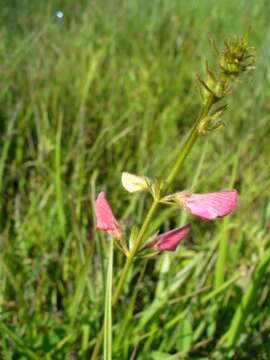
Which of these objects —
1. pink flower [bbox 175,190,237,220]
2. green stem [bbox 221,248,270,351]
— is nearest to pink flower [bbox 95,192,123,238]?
pink flower [bbox 175,190,237,220]

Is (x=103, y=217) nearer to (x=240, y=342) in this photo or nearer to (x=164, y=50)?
(x=240, y=342)

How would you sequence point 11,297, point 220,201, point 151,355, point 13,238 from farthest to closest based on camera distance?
1. point 13,238
2. point 11,297
3. point 151,355
4. point 220,201

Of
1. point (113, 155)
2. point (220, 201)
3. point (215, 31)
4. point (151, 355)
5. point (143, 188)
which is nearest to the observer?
point (220, 201)

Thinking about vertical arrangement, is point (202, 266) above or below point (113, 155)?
below

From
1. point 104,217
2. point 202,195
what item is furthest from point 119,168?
point 202,195

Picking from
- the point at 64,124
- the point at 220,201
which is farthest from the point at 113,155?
the point at 220,201

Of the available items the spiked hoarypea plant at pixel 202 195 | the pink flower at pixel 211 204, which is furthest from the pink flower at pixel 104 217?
the pink flower at pixel 211 204
